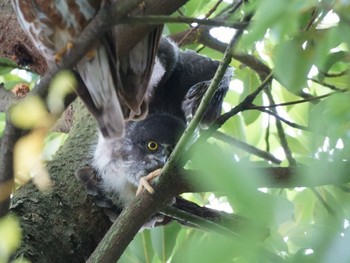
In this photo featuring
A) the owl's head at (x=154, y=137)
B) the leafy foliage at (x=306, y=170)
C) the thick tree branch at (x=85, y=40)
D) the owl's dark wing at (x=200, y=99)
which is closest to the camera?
the leafy foliage at (x=306, y=170)

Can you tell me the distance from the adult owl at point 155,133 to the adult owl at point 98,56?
0.13 m

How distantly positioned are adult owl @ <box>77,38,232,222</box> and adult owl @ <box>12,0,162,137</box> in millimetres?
130

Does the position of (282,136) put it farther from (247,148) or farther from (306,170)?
(306,170)

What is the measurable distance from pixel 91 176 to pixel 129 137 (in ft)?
0.84

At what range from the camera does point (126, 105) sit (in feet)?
5.78

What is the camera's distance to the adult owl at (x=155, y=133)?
1972 millimetres

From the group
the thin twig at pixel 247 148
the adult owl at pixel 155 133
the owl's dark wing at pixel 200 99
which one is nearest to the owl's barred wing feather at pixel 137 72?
the adult owl at pixel 155 133

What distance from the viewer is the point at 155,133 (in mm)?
2146

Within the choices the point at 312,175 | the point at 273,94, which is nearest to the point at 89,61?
the point at 273,94

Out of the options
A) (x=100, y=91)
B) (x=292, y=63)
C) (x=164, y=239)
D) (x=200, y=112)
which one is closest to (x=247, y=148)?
(x=164, y=239)

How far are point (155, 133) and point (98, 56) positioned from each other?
1.79 ft

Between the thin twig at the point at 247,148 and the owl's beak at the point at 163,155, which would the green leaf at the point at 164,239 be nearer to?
the owl's beak at the point at 163,155

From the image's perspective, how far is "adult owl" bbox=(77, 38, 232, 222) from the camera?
6.47 feet

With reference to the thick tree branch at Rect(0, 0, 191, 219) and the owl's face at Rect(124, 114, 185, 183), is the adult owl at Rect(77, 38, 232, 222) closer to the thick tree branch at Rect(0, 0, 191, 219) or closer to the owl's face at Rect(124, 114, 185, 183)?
the owl's face at Rect(124, 114, 185, 183)
